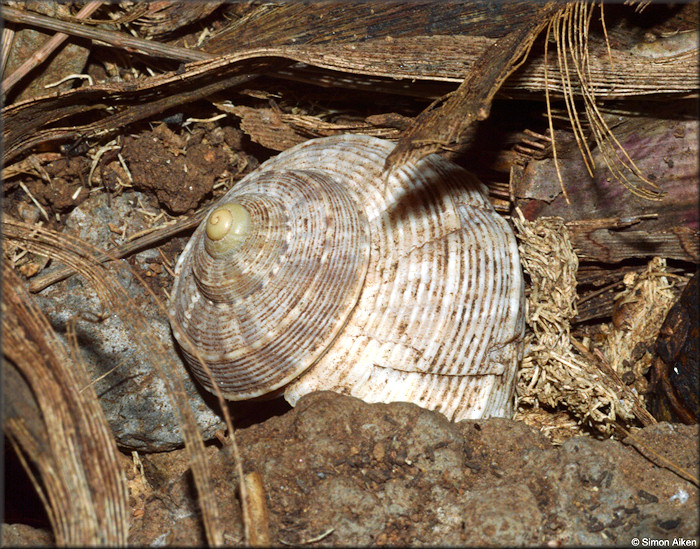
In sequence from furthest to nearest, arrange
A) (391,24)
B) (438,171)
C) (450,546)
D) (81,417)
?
(391,24) < (438,171) < (450,546) < (81,417)

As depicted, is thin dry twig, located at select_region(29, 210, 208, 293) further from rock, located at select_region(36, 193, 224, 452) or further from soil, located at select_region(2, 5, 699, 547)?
soil, located at select_region(2, 5, 699, 547)

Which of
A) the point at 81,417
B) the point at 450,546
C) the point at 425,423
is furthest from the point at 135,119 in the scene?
the point at 450,546

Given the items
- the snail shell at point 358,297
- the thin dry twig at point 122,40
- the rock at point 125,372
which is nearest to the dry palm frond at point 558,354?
the snail shell at point 358,297

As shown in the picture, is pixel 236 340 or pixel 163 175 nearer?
pixel 236 340

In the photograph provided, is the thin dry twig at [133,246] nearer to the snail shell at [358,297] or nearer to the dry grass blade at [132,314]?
the dry grass blade at [132,314]

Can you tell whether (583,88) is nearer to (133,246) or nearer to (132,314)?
(132,314)

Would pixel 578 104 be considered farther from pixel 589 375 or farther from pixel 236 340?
pixel 236 340

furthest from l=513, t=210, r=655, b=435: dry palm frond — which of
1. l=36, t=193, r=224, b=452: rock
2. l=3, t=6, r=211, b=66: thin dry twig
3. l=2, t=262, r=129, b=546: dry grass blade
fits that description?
l=2, t=262, r=129, b=546: dry grass blade

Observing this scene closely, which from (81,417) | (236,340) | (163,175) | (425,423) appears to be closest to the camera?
(81,417)
